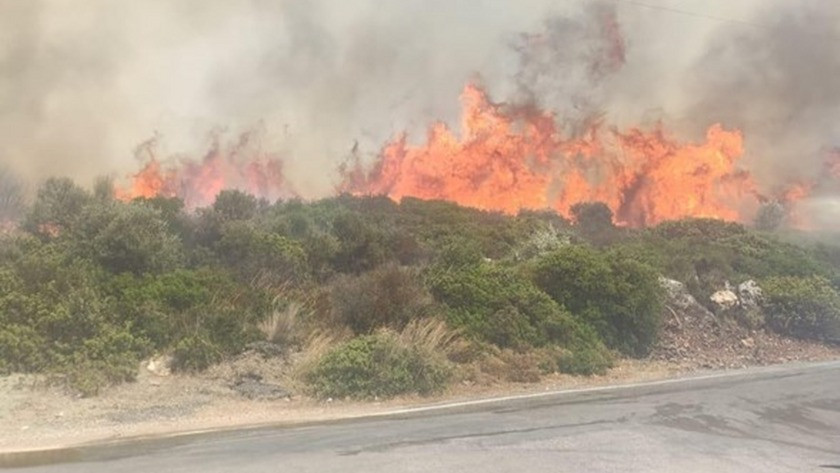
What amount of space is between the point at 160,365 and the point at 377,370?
397cm

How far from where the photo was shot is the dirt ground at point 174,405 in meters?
10.4

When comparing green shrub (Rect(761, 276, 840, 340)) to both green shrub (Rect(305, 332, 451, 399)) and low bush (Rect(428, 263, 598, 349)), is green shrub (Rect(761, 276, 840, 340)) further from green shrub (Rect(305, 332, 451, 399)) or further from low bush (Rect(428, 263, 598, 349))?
green shrub (Rect(305, 332, 451, 399))

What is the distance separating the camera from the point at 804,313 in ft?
82.1

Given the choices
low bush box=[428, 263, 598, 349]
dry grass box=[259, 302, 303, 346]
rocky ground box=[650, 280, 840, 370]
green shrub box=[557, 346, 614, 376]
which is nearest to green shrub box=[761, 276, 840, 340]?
rocky ground box=[650, 280, 840, 370]

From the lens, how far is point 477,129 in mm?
52906

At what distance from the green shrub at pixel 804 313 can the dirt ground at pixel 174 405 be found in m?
12.5

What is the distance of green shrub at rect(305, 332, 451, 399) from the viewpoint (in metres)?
13.3

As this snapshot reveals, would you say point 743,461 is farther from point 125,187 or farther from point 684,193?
point 684,193

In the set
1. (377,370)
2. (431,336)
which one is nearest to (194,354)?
(377,370)

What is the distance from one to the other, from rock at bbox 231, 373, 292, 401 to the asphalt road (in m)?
2.54

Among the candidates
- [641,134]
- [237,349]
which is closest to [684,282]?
[237,349]

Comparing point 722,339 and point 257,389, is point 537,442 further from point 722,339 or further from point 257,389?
point 722,339

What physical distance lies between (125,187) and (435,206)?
56.5 feet

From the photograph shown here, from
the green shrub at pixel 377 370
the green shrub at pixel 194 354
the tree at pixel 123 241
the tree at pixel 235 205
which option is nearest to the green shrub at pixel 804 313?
the green shrub at pixel 377 370
